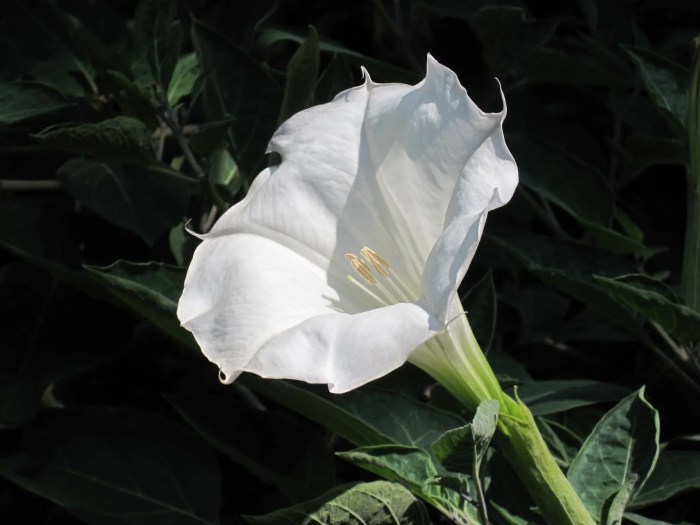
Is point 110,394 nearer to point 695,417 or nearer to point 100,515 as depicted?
point 100,515

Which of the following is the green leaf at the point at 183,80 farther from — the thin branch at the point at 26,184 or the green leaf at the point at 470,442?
the green leaf at the point at 470,442

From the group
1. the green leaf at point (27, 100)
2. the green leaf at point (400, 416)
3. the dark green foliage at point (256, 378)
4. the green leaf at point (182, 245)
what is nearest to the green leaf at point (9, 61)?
the dark green foliage at point (256, 378)

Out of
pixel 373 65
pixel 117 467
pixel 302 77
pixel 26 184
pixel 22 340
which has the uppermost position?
pixel 302 77

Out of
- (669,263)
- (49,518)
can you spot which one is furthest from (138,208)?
(669,263)

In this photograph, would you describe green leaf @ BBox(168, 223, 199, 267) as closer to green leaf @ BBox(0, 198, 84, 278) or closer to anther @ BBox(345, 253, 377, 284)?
green leaf @ BBox(0, 198, 84, 278)

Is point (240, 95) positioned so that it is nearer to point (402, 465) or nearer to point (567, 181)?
point (567, 181)

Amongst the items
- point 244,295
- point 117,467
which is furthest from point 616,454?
point 117,467
